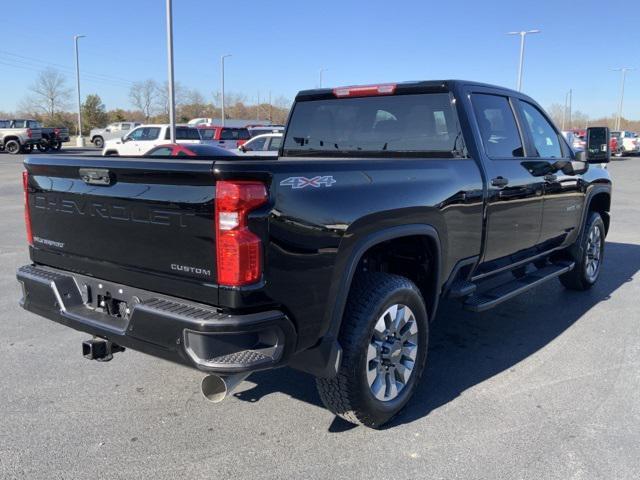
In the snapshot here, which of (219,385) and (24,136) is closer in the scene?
(219,385)

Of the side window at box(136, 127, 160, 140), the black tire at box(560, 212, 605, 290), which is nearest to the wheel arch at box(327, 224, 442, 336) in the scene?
the black tire at box(560, 212, 605, 290)

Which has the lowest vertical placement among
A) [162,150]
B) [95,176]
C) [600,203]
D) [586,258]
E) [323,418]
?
[323,418]

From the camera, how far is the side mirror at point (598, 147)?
5.74m

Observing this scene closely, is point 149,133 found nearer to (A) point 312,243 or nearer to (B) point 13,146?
(B) point 13,146

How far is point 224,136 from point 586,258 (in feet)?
68.0

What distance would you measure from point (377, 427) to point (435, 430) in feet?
1.10

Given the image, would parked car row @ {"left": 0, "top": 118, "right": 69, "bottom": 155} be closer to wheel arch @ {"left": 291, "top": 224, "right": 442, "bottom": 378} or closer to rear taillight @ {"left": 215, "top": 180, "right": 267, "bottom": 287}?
wheel arch @ {"left": 291, "top": 224, "right": 442, "bottom": 378}

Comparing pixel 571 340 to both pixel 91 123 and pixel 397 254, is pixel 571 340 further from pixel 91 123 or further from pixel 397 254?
pixel 91 123

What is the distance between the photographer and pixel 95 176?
301 cm

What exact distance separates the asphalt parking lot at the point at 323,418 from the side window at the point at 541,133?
5.29 feet

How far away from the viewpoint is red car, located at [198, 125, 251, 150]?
2448 cm

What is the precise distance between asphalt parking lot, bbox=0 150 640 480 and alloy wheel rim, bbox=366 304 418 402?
245 mm

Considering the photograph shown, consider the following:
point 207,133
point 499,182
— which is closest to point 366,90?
point 499,182

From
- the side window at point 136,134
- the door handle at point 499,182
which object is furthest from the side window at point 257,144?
the door handle at point 499,182
